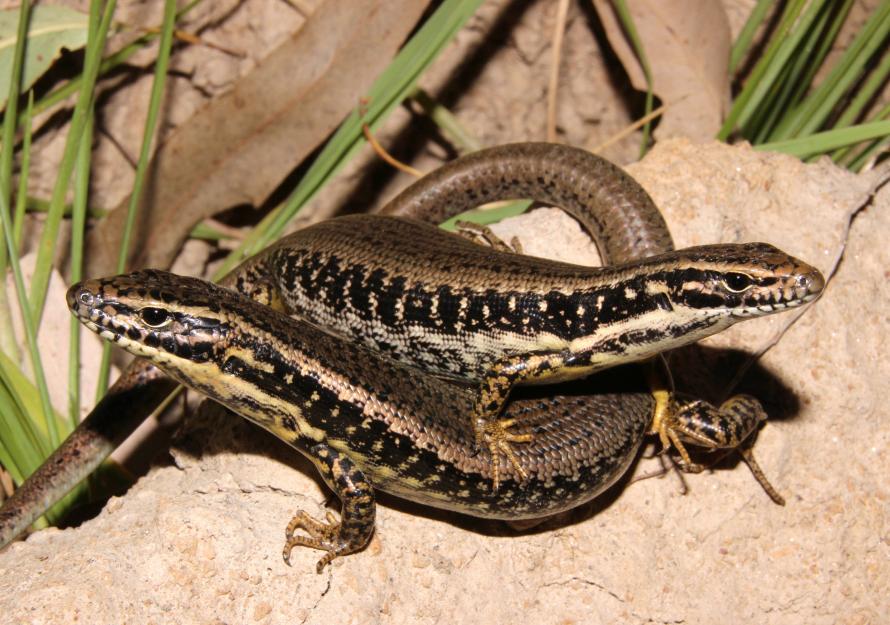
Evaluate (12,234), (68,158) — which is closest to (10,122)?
(68,158)

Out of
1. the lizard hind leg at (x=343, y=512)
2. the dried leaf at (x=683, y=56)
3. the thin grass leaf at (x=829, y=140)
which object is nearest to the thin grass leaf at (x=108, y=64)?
the dried leaf at (x=683, y=56)

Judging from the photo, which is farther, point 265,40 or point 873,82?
point 265,40

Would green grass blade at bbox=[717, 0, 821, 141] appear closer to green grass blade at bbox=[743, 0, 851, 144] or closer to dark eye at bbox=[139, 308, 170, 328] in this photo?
green grass blade at bbox=[743, 0, 851, 144]

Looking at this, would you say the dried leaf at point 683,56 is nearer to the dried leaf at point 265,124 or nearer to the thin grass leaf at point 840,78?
the thin grass leaf at point 840,78

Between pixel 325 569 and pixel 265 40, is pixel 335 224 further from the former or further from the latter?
pixel 265 40

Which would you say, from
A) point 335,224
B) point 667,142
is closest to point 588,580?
point 335,224

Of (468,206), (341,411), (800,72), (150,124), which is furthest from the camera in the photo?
(800,72)

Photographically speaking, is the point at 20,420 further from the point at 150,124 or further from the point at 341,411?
the point at 341,411
